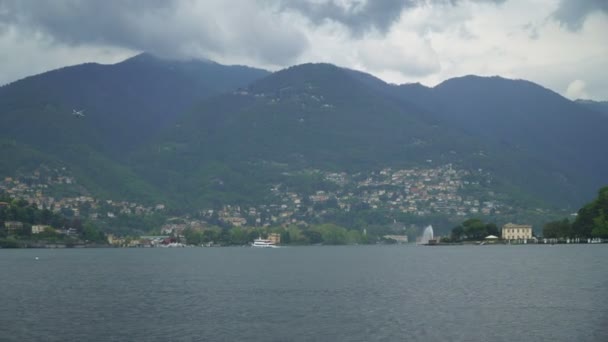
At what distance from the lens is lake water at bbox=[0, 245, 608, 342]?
154ft

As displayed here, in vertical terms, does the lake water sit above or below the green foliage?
below

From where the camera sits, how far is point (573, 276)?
82.9 m

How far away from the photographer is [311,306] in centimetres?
5988

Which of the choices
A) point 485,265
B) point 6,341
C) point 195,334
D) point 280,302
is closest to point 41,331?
point 6,341

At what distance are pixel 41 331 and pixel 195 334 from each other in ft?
29.5

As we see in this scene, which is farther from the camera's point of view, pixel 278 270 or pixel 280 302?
pixel 278 270

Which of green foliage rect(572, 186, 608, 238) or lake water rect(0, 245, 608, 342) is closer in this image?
lake water rect(0, 245, 608, 342)

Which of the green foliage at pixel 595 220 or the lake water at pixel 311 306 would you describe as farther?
the green foliage at pixel 595 220

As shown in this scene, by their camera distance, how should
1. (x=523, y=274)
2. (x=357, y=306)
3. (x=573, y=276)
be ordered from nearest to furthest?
(x=357, y=306)
(x=573, y=276)
(x=523, y=274)

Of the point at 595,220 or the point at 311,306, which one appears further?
the point at 595,220

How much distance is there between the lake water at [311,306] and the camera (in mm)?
46938

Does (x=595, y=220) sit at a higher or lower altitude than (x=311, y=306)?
higher

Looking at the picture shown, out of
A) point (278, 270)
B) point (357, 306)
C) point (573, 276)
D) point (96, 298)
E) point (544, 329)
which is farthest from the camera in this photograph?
point (278, 270)

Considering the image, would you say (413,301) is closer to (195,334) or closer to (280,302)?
(280,302)
